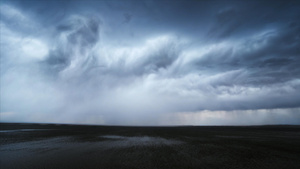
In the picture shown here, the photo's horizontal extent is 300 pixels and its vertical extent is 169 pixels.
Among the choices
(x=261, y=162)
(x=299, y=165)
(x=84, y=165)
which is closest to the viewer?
(x=84, y=165)

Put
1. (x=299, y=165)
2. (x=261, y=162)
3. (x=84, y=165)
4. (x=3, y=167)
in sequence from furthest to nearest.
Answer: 1. (x=261, y=162)
2. (x=299, y=165)
3. (x=84, y=165)
4. (x=3, y=167)

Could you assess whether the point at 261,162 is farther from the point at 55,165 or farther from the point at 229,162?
the point at 55,165

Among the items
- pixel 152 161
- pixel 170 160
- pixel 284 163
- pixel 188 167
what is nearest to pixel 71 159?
pixel 152 161

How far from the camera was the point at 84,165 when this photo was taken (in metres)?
15.8

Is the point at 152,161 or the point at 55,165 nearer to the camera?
the point at 55,165

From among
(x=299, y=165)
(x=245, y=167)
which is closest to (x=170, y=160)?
(x=245, y=167)

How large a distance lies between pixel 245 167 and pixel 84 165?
17354mm

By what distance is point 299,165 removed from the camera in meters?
16.8

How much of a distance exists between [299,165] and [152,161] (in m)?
16.7

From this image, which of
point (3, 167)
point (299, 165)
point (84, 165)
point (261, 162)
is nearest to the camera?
point (3, 167)

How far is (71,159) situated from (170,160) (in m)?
12.0

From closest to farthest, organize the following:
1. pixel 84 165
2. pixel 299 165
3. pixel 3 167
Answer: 1. pixel 3 167
2. pixel 84 165
3. pixel 299 165

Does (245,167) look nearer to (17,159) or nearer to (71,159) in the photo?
(71,159)

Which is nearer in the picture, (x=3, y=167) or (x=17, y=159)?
(x=3, y=167)
